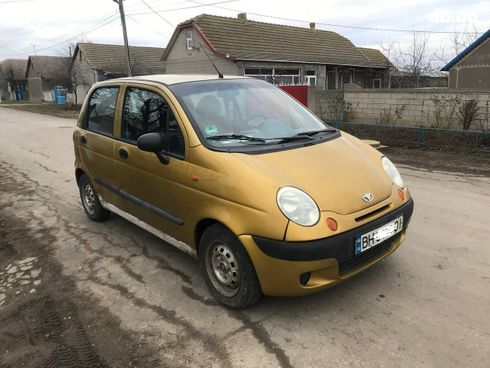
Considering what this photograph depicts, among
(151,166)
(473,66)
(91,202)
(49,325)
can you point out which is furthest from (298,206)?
(473,66)

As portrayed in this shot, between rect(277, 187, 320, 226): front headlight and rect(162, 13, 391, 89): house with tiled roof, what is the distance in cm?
2442

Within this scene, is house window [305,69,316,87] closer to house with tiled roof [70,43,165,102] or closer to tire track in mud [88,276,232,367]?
house with tiled roof [70,43,165,102]

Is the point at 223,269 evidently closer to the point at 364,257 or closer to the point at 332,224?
the point at 332,224

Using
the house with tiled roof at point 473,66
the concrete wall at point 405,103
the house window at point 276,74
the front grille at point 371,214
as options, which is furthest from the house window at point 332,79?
the front grille at point 371,214

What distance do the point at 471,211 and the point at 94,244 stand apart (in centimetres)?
451

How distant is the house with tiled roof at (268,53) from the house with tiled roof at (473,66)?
29.0ft

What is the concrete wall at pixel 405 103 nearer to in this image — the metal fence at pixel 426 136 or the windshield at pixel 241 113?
the metal fence at pixel 426 136

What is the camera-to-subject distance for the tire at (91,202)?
5336 mm

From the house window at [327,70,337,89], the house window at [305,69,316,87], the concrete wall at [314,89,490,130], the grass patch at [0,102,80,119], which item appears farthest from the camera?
the house window at [327,70,337,89]

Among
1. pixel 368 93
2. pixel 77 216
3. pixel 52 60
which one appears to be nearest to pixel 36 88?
pixel 52 60

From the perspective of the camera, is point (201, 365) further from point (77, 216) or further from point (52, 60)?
point (52, 60)

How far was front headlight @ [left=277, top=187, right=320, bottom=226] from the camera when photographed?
293 centimetres

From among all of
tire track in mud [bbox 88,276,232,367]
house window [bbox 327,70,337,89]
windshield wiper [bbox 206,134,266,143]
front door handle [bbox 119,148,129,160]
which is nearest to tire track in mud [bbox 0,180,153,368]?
tire track in mud [bbox 88,276,232,367]

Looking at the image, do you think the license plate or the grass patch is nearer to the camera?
the license plate
